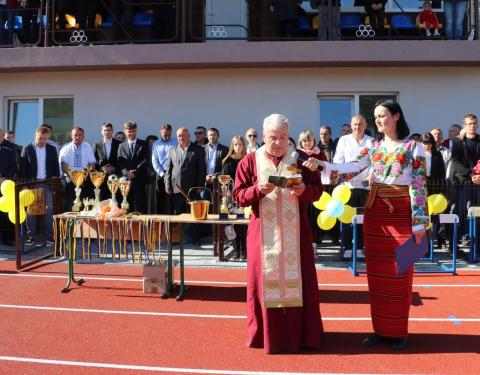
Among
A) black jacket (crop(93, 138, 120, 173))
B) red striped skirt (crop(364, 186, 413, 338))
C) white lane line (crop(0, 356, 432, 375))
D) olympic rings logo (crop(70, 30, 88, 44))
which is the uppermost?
olympic rings logo (crop(70, 30, 88, 44))

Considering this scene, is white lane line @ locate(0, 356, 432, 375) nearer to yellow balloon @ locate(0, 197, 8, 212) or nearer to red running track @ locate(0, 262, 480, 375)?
red running track @ locate(0, 262, 480, 375)

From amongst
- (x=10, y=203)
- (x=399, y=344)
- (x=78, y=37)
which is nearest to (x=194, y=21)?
(x=78, y=37)

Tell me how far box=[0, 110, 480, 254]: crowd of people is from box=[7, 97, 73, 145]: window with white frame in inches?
89.9

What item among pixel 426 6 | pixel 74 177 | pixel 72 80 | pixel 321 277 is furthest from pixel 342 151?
pixel 72 80

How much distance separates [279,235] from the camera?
5.00 metres

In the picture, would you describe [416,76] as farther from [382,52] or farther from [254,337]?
[254,337]

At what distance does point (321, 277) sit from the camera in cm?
798

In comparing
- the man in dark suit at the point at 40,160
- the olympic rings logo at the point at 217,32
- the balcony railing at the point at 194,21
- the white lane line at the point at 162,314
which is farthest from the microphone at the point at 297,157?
the olympic rings logo at the point at 217,32

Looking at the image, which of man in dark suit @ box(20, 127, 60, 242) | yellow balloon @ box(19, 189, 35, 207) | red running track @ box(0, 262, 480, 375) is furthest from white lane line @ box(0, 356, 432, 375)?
man in dark suit @ box(20, 127, 60, 242)

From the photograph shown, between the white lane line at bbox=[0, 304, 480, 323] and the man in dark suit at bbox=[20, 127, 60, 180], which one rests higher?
the man in dark suit at bbox=[20, 127, 60, 180]

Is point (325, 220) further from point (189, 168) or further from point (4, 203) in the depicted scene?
point (4, 203)

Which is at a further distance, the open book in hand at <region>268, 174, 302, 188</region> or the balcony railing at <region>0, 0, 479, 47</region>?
the balcony railing at <region>0, 0, 479, 47</region>

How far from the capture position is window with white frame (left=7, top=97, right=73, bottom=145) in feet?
42.9

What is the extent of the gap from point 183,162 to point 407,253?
5.82 m
